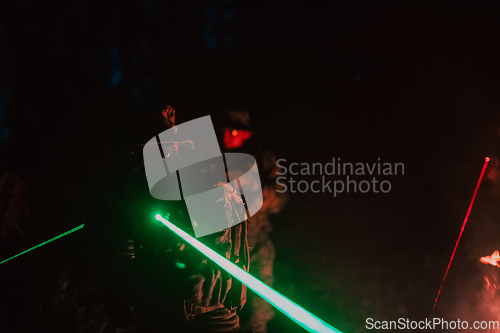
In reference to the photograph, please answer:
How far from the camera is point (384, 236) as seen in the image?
3352 mm

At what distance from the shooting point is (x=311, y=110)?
3258 millimetres

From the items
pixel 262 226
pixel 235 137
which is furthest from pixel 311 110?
pixel 262 226

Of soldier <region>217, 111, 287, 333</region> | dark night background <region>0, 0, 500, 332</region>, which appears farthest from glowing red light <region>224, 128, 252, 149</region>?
dark night background <region>0, 0, 500, 332</region>

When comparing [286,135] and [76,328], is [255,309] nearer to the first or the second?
[76,328]

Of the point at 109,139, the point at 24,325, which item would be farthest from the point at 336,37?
the point at 24,325

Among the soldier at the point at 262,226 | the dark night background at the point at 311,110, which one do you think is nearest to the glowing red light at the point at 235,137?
the soldier at the point at 262,226

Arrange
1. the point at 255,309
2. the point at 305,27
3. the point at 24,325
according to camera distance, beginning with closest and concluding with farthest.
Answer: the point at 24,325 < the point at 305,27 < the point at 255,309

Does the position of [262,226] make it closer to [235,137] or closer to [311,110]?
[235,137]

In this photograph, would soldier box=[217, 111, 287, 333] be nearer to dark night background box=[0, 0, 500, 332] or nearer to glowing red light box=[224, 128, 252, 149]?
glowing red light box=[224, 128, 252, 149]

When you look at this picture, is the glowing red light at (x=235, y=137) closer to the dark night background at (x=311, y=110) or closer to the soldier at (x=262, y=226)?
the soldier at (x=262, y=226)

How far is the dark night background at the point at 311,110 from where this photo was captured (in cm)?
261

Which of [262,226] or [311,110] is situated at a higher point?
[311,110]

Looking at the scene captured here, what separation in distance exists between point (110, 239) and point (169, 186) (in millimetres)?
634

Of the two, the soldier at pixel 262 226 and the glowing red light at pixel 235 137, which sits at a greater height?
the glowing red light at pixel 235 137
